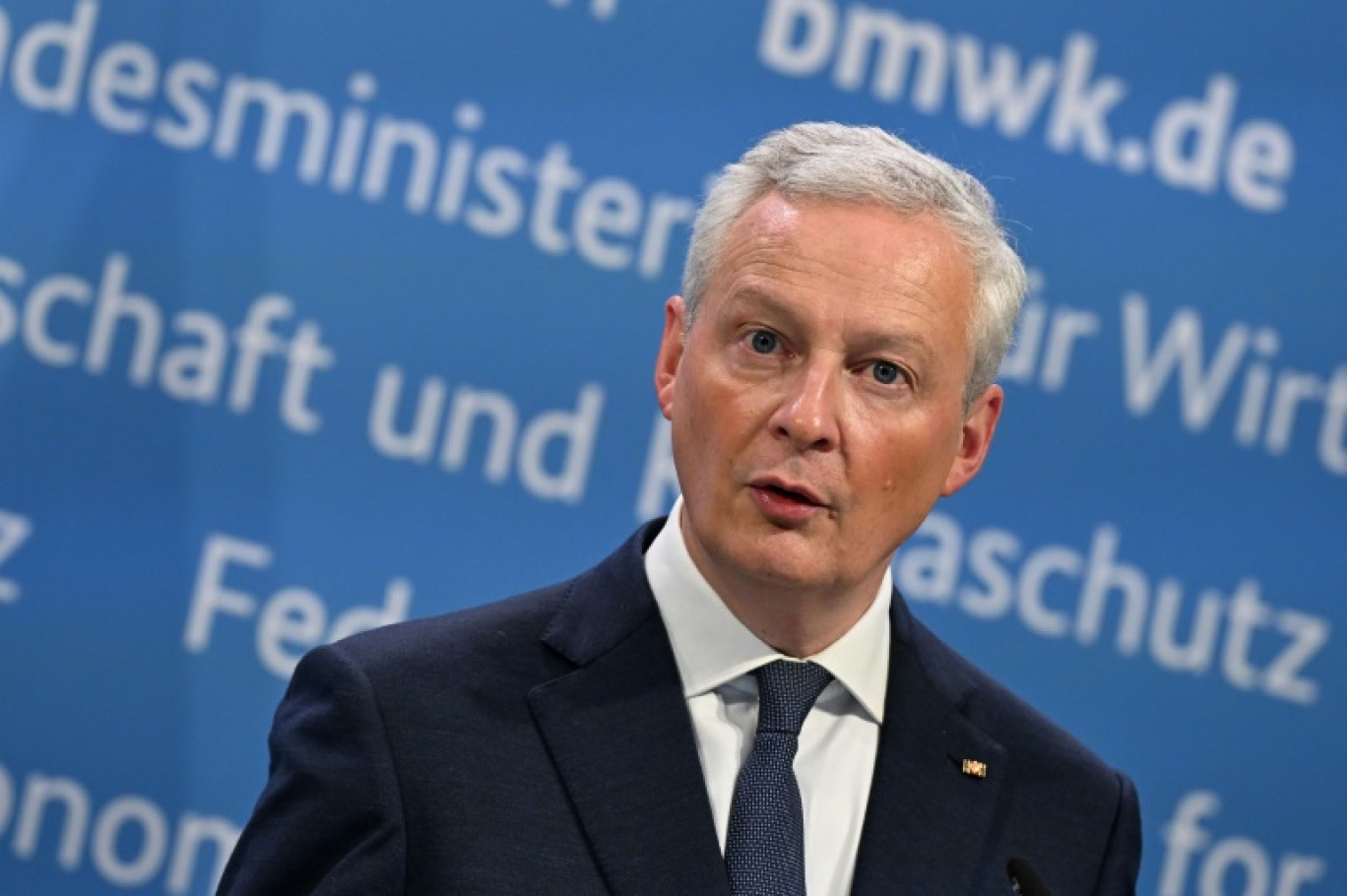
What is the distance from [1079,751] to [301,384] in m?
1.59

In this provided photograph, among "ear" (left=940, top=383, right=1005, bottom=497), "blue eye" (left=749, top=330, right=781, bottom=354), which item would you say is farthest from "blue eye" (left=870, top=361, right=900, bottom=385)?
"ear" (left=940, top=383, right=1005, bottom=497)

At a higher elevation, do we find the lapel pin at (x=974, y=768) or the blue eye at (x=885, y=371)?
the blue eye at (x=885, y=371)

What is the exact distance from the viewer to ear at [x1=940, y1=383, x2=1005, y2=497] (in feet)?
8.10

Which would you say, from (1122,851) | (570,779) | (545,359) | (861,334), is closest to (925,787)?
(1122,851)

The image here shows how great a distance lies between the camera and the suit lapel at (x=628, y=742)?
83.5 inches

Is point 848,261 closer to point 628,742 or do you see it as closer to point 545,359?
point 628,742

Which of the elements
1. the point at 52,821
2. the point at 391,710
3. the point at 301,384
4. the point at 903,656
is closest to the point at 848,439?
the point at 903,656

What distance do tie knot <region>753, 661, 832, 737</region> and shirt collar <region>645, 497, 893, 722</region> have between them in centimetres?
2

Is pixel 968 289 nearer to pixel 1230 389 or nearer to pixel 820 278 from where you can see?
pixel 820 278

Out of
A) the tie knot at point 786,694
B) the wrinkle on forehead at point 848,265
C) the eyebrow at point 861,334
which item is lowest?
the tie knot at point 786,694

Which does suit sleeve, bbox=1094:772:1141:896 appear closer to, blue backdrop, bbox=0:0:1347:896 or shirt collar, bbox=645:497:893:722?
shirt collar, bbox=645:497:893:722

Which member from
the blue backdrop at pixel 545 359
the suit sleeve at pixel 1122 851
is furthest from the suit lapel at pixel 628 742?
the blue backdrop at pixel 545 359

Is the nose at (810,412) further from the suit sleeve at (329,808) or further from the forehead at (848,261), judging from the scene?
the suit sleeve at (329,808)

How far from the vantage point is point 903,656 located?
245 cm
